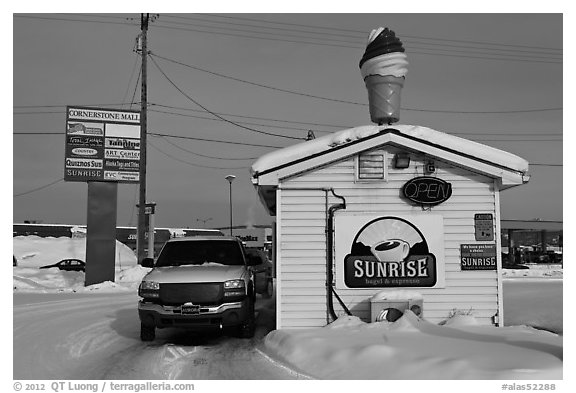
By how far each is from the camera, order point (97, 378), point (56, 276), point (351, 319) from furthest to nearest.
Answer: point (56, 276) < point (351, 319) < point (97, 378)

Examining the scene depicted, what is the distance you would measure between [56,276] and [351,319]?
22185 mm

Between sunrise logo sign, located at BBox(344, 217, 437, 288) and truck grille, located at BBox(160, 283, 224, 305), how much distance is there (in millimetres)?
2480

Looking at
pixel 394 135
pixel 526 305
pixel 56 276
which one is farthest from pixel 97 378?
pixel 56 276

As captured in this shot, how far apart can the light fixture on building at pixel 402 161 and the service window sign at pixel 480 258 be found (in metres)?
2.03

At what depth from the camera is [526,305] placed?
1476cm

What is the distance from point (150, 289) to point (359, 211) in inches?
162

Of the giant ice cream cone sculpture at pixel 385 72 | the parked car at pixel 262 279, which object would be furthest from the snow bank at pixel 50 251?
the giant ice cream cone sculpture at pixel 385 72

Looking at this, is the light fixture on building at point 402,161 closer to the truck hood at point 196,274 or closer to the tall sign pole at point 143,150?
the truck hood at point 196,274

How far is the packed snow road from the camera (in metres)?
7.54

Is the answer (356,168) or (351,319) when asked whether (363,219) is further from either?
(351,319)

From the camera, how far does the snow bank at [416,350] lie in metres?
6.33

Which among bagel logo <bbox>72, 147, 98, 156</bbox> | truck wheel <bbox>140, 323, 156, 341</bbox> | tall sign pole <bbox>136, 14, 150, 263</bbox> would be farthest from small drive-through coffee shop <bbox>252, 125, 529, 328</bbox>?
tall sign pole <bbox>136, 14, 150, 263</bbox>

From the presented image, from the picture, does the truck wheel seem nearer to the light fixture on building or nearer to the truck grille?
the truck grille

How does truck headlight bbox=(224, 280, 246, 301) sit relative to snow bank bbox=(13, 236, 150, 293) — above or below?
above
